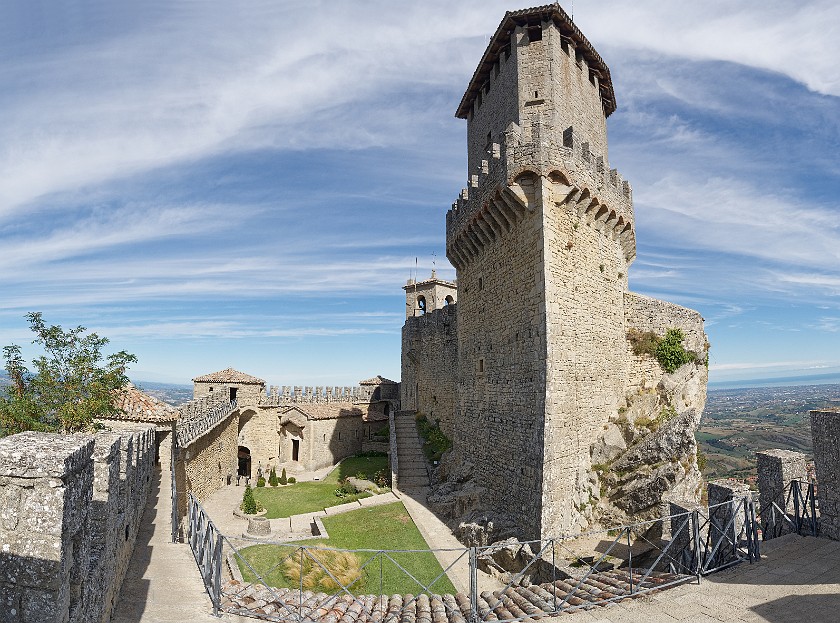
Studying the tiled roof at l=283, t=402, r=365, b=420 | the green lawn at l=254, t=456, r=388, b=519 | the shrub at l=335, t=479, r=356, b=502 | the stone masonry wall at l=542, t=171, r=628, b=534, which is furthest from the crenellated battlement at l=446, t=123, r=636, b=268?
the tiled roof at l=283, t=402, r=365, b=420

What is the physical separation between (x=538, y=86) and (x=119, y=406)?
20.0 m

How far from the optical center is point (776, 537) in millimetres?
9625

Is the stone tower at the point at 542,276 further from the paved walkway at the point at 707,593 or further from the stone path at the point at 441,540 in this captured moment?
the paved walkway at the point at 707,593

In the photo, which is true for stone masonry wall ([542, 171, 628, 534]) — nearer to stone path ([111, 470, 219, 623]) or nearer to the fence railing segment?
the fence railing segment

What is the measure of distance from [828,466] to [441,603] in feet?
24.1

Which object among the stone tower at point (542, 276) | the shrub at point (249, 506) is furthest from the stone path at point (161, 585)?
the shrub at point (249, 506)

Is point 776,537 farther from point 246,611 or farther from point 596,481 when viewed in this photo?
point 246,611

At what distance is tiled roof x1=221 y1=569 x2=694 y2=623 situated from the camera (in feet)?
24.6

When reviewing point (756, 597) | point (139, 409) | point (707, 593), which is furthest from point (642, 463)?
point (139, 409)

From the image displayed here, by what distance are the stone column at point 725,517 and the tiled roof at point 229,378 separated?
3065 centimetres

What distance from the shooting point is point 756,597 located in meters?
7.21

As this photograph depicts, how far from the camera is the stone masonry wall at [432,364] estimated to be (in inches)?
1034

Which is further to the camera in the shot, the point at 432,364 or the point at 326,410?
the point at 326,410

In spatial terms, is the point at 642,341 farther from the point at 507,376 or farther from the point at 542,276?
the point at 542,276
